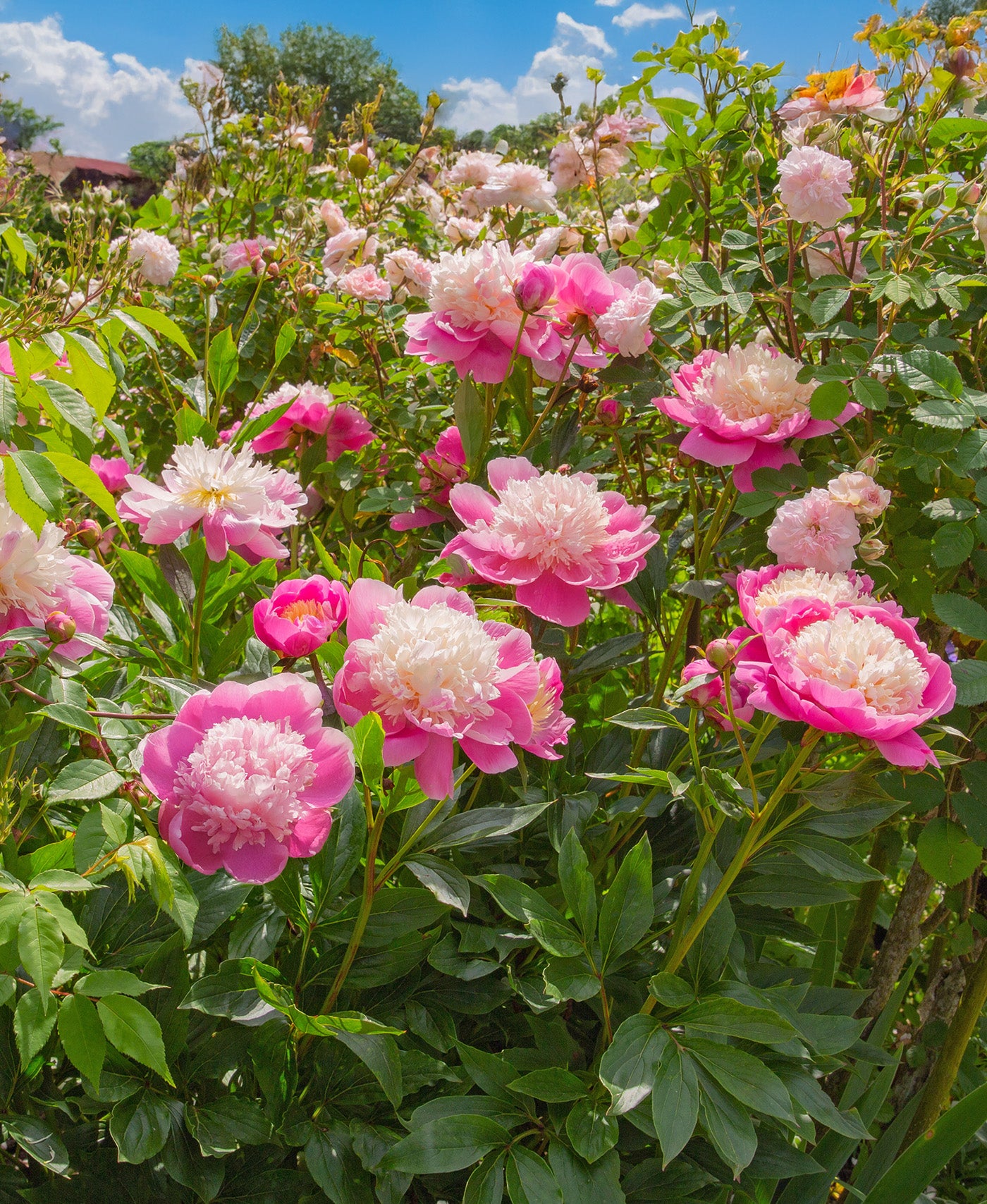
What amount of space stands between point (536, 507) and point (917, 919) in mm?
930

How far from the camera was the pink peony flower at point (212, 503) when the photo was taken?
86 centimetres

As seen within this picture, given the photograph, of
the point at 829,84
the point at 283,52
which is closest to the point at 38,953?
the point at 829,84

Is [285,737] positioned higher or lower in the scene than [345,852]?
higher

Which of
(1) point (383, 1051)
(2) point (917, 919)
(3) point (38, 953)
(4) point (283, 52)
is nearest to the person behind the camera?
(3) point (38, 953)

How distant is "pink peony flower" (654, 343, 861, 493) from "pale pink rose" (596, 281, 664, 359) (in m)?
0.08

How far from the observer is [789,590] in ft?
2.46

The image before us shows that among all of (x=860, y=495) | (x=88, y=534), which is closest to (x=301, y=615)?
(x=88, y=534)

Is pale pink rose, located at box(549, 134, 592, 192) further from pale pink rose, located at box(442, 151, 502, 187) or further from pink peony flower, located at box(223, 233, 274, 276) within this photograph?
pink peony flower, located at box(223, 233, 274, 276)

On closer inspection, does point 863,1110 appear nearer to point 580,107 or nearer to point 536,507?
point 536,507

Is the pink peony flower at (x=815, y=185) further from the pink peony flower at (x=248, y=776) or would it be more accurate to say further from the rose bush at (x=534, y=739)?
the pink peony flower at (x=248, y=776)

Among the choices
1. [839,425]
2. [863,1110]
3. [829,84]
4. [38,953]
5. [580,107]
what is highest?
[580,107]

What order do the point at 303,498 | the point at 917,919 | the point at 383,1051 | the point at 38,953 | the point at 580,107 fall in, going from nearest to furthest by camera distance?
the point at 38,953 → the point at 383,1051 → the point at 303,498 → the point at 917,919 → the point at 580,107

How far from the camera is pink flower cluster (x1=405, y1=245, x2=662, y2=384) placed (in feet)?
3.25

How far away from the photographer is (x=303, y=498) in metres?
0.97
